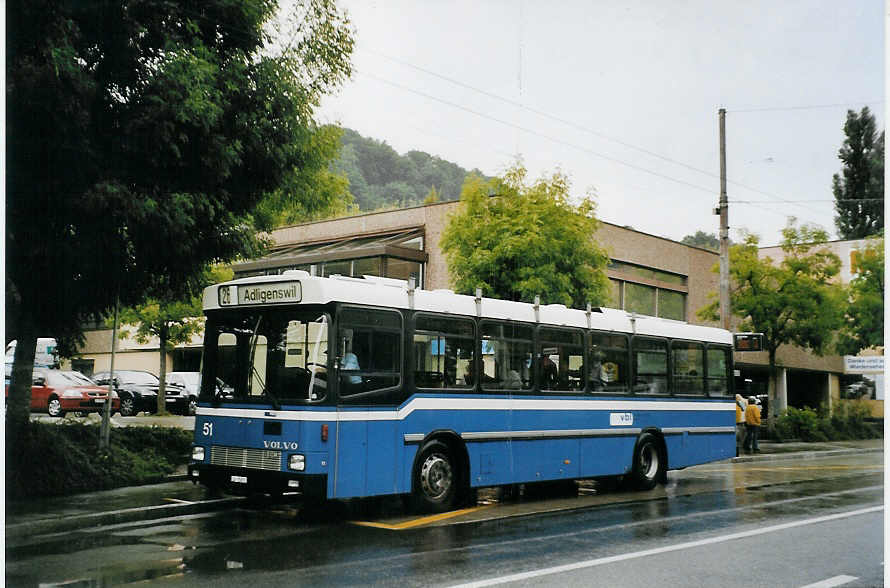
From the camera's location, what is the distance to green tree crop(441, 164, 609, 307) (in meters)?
21.1

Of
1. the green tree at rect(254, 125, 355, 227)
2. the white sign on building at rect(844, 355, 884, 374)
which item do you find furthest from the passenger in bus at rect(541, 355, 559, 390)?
the white sign on building at rect(844, 355, 884, 374)

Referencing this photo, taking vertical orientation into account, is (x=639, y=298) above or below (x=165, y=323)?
above

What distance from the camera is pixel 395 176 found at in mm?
32344

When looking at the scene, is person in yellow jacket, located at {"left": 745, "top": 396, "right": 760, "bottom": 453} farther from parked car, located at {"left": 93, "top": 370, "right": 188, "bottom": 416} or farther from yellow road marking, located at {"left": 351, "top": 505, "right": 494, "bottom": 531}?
parked car, located at {"left": 93, "top": 370, "right": 188, "bottom": 416}

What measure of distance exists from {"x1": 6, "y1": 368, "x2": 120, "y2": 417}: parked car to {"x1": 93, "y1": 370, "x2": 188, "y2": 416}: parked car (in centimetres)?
249

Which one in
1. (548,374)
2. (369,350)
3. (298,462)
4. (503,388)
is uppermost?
(369,350)

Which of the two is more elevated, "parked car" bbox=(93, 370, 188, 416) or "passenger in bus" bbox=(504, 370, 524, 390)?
"passenger in bus" bbox=(504, 370, 524, 390)

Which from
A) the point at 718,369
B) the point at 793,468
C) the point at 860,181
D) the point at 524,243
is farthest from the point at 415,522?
the point at 860,181

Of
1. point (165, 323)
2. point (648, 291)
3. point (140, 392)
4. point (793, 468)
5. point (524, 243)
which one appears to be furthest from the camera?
point (648, 291)

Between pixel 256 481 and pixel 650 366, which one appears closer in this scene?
pixel 256 481

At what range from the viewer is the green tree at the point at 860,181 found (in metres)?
17.9

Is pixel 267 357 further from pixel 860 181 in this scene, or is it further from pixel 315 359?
pixel 860 181

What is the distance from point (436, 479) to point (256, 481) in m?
2.44

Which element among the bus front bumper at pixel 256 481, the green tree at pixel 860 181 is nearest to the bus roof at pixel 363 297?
the bus front bumper at pixel 256 481
